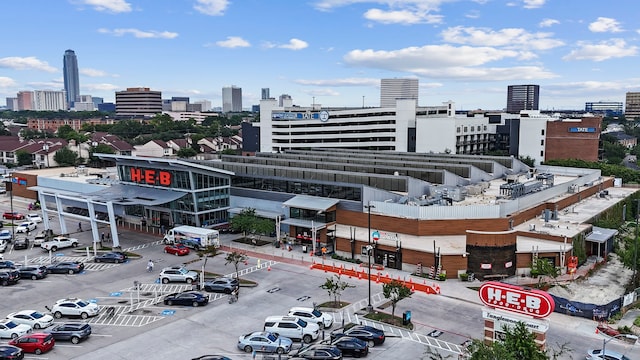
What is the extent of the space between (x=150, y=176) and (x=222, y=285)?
3061cm

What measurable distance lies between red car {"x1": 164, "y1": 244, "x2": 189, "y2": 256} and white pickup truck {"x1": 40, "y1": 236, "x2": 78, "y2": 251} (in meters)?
12.2

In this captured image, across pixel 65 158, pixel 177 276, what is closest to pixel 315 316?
pixel 177 276

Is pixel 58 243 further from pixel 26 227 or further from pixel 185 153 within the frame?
pixel 185 153

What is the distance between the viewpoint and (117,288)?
48031 mm

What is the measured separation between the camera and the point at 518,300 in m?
28.9

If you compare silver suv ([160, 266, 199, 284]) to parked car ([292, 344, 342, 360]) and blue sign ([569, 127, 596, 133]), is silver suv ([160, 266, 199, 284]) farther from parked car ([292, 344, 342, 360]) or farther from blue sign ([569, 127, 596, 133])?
blue sign ([569, 127, 596, 133])

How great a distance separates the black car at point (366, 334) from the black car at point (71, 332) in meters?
16.9

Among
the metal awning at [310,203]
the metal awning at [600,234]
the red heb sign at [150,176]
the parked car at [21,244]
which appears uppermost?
the red heb sign at [150,176]

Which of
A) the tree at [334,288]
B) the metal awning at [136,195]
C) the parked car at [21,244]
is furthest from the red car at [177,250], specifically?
the tree at [334,288]

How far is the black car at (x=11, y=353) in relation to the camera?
3269 cm

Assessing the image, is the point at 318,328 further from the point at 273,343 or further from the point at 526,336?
the point at 526,336

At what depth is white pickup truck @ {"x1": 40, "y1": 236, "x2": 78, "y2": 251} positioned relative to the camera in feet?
202

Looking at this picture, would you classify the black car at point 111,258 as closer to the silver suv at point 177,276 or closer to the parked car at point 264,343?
the silver suv at point 177,276

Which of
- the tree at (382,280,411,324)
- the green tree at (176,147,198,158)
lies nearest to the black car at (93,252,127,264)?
the tree at (382,280,411,324)
